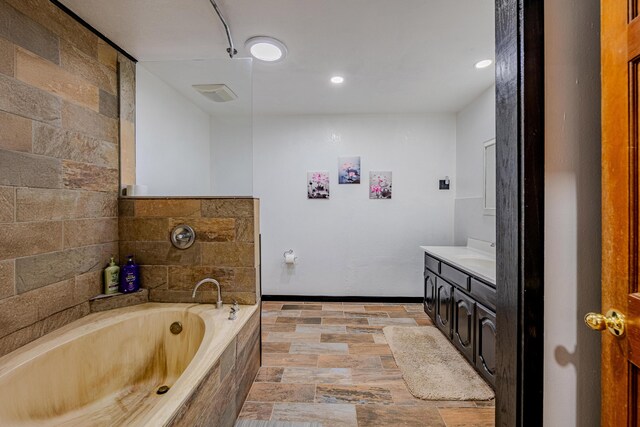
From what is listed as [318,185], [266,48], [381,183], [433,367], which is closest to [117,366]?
[433,367]

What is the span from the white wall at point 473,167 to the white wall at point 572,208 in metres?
2.07

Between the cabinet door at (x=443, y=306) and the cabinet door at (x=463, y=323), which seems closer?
the cabinet door at (x=463, y=323)

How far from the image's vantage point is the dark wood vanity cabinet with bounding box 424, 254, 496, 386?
75.6 inches

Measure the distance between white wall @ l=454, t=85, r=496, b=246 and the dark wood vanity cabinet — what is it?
687 millimetres

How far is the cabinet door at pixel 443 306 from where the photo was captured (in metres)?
2.56

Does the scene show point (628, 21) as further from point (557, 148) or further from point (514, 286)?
point (514, 286)

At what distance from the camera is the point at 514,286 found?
908 mm

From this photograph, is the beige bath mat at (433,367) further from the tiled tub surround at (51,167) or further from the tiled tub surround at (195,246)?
the tiled tub surround at (51,167)

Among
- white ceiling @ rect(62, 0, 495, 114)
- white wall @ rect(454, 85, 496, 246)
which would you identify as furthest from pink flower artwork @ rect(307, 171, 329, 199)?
white wall @ rect(454, 85, 496, 246)

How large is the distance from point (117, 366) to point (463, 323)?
8.11ft

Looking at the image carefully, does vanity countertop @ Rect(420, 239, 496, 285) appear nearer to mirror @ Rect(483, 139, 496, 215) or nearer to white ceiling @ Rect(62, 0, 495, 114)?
mirror @ Rect(483, 139, 496, 215)

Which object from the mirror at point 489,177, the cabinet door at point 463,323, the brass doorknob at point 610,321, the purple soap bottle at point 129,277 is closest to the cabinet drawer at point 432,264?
the cabinet door at point 463,323

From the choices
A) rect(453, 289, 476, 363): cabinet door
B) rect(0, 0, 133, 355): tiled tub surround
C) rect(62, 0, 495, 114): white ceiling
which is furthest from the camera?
rect(453, 289, 476, 363): cabinet door

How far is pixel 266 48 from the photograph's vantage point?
212cm
